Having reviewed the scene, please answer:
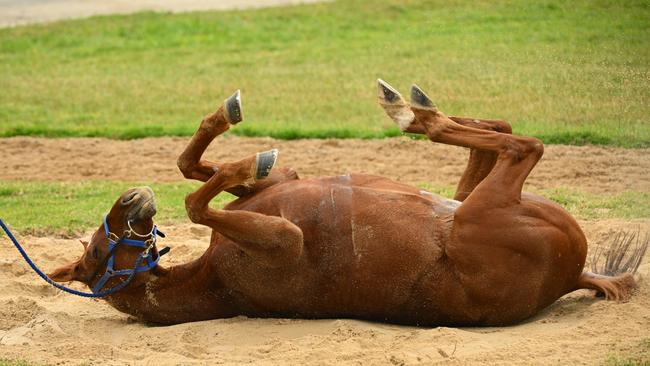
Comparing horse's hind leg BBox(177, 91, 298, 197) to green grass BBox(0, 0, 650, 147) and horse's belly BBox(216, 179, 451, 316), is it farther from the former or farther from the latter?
green grass BBox(0, 0, 650, 147)

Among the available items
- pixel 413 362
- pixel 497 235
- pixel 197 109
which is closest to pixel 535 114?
pixel 197 109

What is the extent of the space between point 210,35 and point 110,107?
13.7 ft

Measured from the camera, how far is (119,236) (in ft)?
19.1

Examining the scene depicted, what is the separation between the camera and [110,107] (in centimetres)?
1356

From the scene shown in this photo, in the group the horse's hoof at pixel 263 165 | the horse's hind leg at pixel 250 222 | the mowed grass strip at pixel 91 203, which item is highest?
the horse's hoof at pixel 263 165

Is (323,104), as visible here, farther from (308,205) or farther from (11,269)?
(308,205)

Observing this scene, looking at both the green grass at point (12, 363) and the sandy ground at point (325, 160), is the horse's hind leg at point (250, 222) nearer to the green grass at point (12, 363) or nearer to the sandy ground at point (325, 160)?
the green grass at point (12, 363)

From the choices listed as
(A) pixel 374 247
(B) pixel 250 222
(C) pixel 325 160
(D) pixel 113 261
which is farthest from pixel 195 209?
(C) pixel 325 160

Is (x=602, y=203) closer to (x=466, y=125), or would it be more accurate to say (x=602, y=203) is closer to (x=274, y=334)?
(x=466, y=125)

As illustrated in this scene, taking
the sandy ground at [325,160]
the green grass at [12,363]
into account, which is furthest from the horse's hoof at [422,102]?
the sandy ground at [325,160]

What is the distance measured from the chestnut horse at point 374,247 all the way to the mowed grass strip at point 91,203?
8.38ft

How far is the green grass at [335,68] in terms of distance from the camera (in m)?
10.2

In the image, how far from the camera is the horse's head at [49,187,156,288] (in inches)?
226

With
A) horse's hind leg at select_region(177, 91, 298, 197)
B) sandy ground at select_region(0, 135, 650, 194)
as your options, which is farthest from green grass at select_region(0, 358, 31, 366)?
sandy ground at select_region(0, 135, 650, 194)
